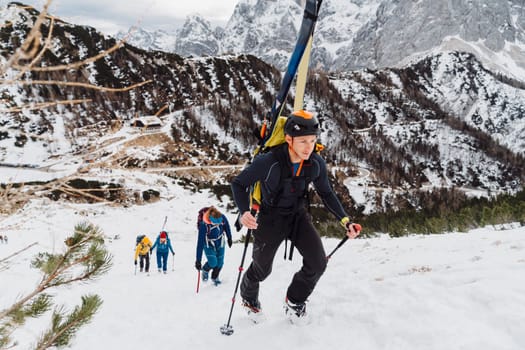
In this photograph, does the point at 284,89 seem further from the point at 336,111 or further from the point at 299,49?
the point at 336,111

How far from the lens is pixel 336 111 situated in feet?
432

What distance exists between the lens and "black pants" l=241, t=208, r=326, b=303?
372cm

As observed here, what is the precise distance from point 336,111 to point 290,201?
5259 inches

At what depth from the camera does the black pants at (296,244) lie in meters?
3.72

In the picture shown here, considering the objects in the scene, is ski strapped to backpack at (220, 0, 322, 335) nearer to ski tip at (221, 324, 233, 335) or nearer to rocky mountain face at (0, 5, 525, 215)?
ski tip at (221, 324, 233, 335)

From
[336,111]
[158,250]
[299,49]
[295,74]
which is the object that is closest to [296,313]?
[295,74]

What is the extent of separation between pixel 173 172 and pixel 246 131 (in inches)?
1813

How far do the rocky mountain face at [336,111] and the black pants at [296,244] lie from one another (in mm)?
59240

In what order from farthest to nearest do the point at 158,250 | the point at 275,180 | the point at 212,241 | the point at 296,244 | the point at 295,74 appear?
the point at 158,250
the point at 212,241
the point at 295,74
the point at 296,244
the point at 275,180

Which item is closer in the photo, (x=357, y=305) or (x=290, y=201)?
(x=290, y=201)

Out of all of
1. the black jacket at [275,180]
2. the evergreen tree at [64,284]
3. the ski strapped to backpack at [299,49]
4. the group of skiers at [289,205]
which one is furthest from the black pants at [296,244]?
the evergreen tree at [64,284]

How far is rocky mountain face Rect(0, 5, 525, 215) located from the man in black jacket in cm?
5927

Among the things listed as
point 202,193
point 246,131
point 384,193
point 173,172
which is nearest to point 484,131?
point 384,193

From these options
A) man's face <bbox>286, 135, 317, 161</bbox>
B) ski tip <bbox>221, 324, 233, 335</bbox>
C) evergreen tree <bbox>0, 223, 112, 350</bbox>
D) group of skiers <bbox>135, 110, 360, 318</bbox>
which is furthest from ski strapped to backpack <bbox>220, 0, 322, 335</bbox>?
evergreen tree <bbox>0, 223, 112, 350</bbox>
